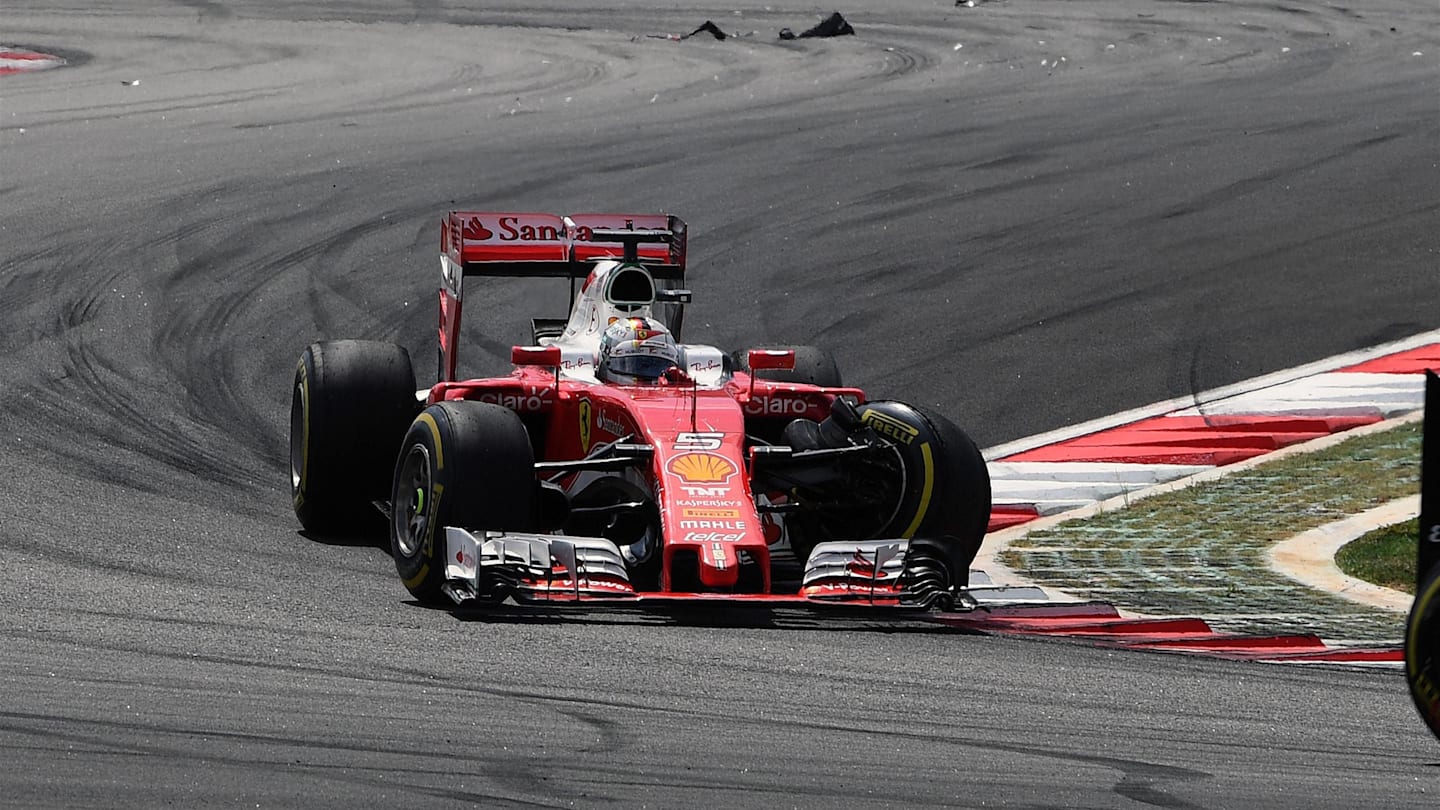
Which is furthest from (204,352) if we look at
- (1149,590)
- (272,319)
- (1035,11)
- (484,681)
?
(1035,11)

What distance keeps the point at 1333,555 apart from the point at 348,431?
4950 millimetres

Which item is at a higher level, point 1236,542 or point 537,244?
point 537,244

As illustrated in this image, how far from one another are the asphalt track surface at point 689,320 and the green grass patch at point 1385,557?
2.48 meters

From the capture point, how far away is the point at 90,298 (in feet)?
48.3

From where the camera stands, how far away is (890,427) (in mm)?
9586

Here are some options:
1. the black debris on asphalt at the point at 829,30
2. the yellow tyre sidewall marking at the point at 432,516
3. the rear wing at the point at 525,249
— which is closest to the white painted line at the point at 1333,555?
the rear wing at the point at 525,249

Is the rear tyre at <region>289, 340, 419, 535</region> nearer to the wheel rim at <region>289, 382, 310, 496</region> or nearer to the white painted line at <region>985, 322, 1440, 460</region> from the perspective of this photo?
the wheel rim at <region>289, 382, 310, 496</region>

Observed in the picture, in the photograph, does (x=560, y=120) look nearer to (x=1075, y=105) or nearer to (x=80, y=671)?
(x=1075, y=105)

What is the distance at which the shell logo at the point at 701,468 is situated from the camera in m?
9.05

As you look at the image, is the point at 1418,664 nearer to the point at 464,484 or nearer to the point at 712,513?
the point at 712,513

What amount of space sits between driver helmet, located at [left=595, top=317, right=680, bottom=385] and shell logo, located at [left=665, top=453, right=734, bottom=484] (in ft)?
3.76

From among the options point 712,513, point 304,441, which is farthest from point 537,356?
point 712,513

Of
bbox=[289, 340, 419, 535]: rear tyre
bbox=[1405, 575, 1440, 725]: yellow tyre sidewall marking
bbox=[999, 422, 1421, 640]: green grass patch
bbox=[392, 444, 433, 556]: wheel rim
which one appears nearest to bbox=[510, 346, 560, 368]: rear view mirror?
bbox=[289, 340, 419, 535]: rear tyre

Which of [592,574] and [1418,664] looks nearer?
[1418,664]
